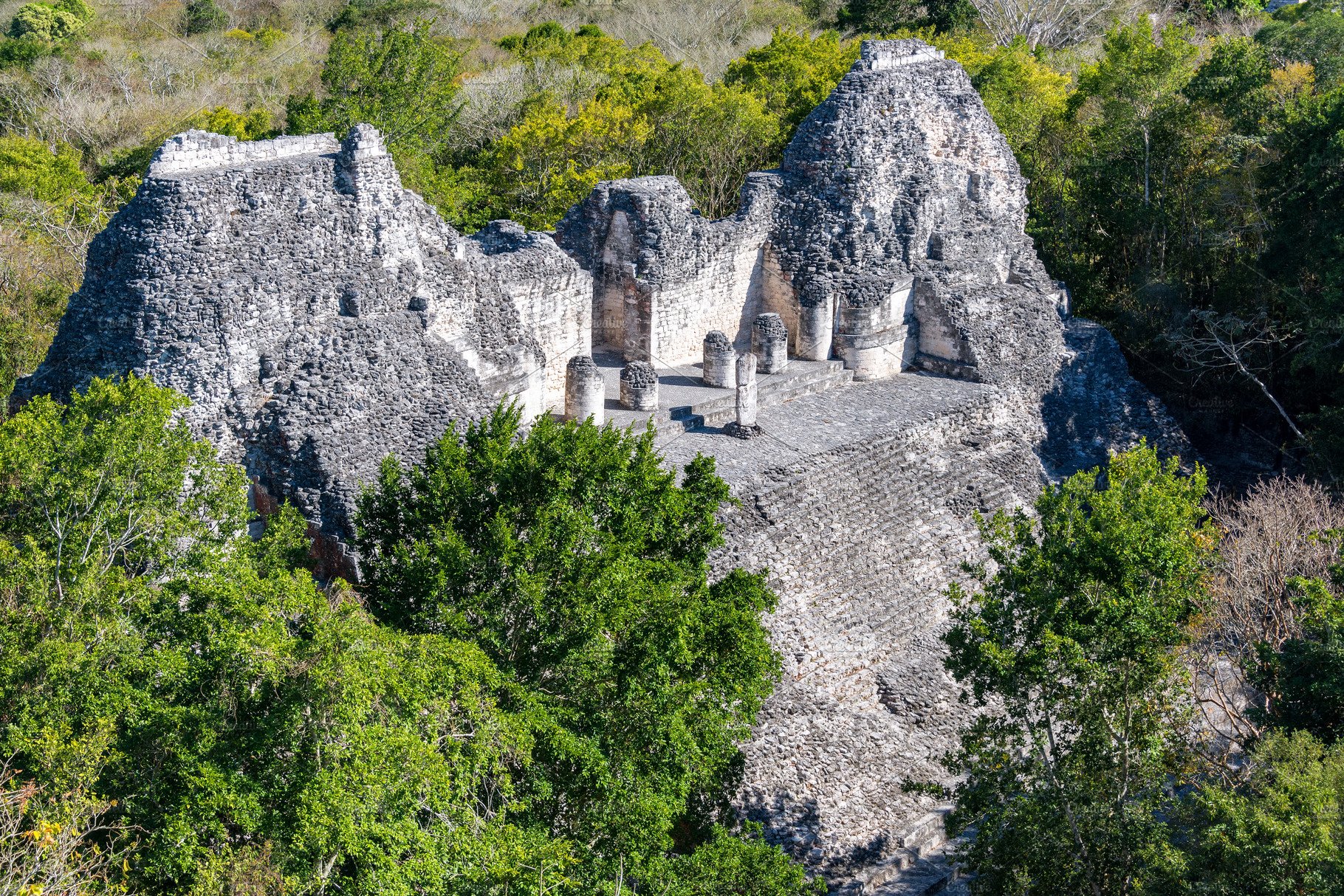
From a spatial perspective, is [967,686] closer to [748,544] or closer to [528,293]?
[748,544]

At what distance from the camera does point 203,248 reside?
54.6 ft

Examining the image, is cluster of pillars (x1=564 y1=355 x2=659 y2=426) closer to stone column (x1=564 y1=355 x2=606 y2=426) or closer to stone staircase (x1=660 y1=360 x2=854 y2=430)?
stone column (x1=564 y1=355 x2=606 y2=426)

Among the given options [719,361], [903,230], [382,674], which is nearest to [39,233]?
[719,361]

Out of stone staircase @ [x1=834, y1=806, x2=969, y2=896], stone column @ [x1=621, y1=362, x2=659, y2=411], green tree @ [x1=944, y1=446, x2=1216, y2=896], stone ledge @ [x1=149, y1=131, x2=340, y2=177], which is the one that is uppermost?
stone ledge @ [x1=149, y1=131, x2=340, y2=177]

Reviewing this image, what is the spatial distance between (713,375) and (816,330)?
2299 millimetres

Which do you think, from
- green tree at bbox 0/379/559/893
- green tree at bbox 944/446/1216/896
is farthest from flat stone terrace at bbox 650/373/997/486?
green tree at bbox 0/379/559/893

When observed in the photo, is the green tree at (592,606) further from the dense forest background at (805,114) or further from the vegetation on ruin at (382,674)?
the dense forest background at (805,114)

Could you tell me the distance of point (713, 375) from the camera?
73.7ft

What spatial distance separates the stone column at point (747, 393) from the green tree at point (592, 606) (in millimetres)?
5559

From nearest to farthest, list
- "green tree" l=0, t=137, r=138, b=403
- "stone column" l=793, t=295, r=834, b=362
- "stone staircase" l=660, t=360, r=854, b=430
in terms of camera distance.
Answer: "stone staircase" l=660, t=360, r=854, b=430
"green tree" l=0, t=137, r=138, b=403
"stone column" l=793, t=295, r=834, b=362

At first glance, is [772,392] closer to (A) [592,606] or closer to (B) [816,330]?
→ (B) [816,330]

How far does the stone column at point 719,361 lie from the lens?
880 inches

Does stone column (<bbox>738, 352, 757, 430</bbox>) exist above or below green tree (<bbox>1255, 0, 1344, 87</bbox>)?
below

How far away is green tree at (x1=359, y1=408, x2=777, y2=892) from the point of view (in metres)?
13.2
